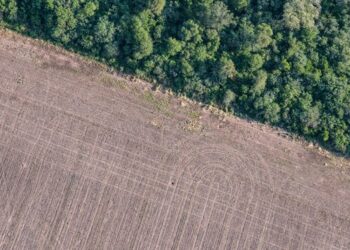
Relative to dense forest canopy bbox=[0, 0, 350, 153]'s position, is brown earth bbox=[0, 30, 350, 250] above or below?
below

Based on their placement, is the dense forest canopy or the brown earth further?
the dense forest canopy

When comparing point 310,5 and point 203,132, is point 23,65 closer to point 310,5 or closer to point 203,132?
point 203,132

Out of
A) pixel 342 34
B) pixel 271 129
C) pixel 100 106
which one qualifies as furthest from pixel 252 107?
pixel 100 106

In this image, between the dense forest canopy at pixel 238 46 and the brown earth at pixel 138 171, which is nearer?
the brown earth at pixel 138 171

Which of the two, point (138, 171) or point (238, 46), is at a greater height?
point (238, 46)

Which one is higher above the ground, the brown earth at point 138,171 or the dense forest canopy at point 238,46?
the dense forest canopy at point 238,46
